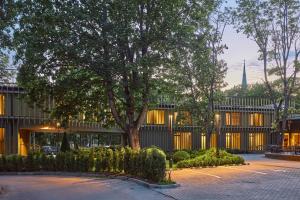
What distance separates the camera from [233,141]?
58156mm

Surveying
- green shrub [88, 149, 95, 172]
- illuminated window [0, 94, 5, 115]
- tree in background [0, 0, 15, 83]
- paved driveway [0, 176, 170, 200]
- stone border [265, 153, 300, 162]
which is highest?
tree in background [0, 0, 15, 83]

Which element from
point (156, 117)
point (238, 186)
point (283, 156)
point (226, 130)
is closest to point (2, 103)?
point (156, 117)

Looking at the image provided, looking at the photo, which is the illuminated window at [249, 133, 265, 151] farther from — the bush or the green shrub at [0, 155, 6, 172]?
the green shrub at [0, 155, 6, 172]

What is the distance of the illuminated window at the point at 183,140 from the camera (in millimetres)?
54312

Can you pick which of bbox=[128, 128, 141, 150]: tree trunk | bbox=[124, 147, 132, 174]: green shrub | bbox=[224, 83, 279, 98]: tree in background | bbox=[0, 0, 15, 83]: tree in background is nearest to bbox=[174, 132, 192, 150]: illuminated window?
bbox=[128, 128, 141, 150]: tree trunk

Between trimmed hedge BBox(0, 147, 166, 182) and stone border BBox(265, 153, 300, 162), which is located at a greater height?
trimmed hedge BBox(0, 147, 166, 182)

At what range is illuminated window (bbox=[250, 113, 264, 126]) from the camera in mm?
60312

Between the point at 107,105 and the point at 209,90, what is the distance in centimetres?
1165

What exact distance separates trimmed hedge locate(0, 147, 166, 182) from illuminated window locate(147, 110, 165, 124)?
23896 millimetres

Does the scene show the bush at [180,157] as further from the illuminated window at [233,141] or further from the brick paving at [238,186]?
the illuminated window at [233,141]

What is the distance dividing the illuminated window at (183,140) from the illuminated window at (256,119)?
10.1m

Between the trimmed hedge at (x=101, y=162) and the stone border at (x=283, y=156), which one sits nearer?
the trimmed hedge at (x=101, y=162)

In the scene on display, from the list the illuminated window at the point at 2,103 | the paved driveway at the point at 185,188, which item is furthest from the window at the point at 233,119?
the paved driveway at the point at 185,188

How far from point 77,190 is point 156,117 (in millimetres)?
33589
